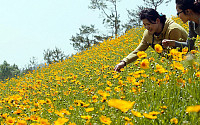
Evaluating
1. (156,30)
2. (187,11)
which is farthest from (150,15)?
(187,11)

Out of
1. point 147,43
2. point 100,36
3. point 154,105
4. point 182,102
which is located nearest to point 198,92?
point 182,102

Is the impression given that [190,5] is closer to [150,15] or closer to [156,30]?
[150,15]

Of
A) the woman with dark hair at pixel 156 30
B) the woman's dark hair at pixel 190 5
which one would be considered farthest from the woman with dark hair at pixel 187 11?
the woman with dark hair at pixel 156 30

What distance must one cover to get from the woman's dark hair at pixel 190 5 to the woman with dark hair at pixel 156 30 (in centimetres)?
55

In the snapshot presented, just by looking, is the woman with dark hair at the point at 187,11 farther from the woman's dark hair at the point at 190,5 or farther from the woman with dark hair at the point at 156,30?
the woman with dark hair at the point at 156,30

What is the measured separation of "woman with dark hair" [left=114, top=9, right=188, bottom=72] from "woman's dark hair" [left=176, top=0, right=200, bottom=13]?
55 centimetres

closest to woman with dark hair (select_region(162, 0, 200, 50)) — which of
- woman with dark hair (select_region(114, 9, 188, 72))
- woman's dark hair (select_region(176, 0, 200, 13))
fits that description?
woman's dark hair (select_region(176, 0, 200, 13))

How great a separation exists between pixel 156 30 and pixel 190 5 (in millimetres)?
785

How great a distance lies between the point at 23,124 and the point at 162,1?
2428cm

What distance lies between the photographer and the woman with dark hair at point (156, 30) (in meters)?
2.67

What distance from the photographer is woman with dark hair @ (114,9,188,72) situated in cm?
267

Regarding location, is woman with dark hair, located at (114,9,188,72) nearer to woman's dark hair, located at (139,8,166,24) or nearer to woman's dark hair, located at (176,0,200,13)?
woman's dark hair, located at (139,8,166,24)

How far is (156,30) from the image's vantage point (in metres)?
2.85

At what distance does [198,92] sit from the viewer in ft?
4.88
